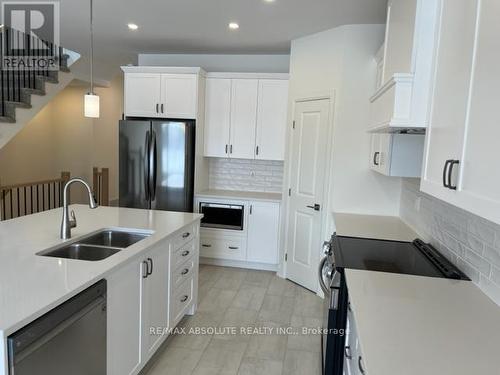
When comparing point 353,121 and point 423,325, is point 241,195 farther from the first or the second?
point 423,325

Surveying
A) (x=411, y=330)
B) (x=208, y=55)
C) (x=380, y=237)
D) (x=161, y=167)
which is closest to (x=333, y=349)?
(x=411, y=330)

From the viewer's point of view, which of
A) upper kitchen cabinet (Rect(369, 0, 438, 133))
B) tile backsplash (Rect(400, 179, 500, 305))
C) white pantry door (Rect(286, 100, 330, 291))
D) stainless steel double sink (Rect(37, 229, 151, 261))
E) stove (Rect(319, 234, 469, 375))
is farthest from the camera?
white pantry door (Rect(286, 100, 330, 291))

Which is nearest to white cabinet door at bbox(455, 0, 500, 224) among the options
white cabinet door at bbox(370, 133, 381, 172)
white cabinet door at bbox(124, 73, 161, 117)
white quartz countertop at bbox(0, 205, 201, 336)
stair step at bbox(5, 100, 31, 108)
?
white quartz countertop at bbox(0, 205, 201, 336)

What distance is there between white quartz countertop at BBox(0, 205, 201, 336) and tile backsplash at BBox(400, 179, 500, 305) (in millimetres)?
1752

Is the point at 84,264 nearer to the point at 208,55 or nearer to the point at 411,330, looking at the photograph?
the point at 411,330

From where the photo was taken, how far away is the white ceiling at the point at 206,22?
10.3ft

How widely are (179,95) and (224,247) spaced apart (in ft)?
6.41

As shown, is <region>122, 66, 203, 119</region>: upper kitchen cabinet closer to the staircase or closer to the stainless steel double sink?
the staircase

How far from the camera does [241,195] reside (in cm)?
468

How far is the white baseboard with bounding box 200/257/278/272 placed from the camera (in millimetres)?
4596

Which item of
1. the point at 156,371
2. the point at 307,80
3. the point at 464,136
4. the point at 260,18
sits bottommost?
the point at 156,371

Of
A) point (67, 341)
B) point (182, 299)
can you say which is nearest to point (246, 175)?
point (182, 299)

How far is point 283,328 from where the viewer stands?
3.15m

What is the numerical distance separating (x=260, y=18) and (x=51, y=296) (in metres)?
2.96
